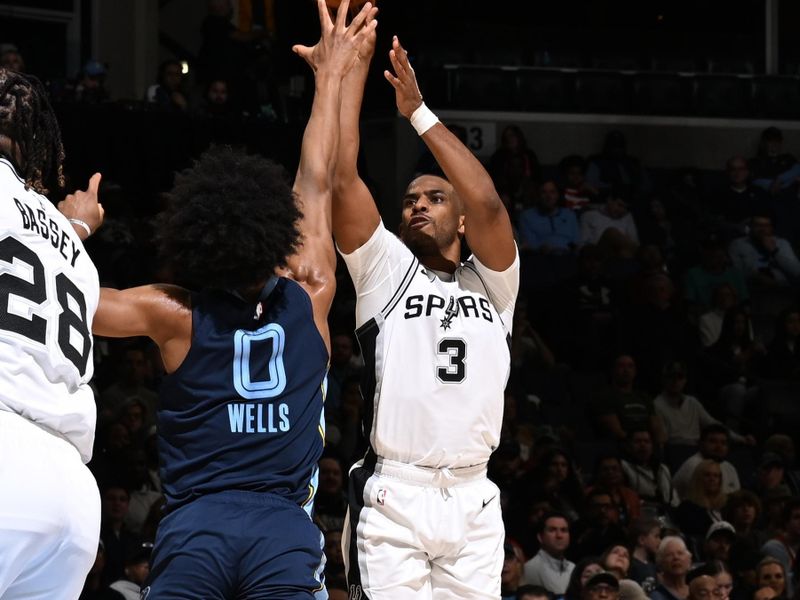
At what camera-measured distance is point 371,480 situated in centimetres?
488

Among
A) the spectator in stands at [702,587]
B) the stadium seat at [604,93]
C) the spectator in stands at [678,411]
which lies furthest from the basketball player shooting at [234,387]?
the stadium seat at [604,93]

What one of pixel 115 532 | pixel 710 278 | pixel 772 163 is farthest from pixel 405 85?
pixel 772 163

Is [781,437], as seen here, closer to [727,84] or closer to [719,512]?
[719,512]

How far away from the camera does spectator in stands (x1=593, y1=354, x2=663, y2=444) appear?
34.8 feet

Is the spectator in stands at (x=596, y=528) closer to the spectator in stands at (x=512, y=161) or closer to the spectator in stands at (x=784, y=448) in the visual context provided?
the spectator in stands at (x=784, y=448)

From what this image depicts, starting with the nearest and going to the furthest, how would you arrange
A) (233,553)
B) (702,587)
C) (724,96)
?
(233,553) → (702,587) → (724,96)

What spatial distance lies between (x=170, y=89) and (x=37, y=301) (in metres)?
8.51

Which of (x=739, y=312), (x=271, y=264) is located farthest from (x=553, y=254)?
(x=271, y=264)

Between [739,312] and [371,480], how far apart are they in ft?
25.3

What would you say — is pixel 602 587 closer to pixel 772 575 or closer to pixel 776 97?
pixel 772 575

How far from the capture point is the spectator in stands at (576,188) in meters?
13.1

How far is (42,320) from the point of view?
3098mm

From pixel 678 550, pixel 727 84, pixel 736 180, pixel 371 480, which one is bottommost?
pixel 678 550

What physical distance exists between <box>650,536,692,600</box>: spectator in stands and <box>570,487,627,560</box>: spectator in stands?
0.29m
